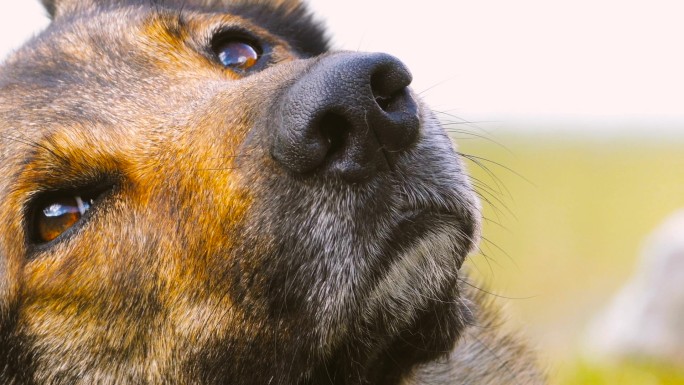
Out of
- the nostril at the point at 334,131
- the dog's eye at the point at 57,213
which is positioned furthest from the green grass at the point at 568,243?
the dog's eye at the point at 57,213

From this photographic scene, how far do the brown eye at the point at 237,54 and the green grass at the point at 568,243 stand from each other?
1.59 meters

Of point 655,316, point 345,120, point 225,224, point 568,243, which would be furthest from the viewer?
point 568,243

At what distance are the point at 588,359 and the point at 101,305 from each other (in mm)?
7686

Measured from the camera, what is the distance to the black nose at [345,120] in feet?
11.0

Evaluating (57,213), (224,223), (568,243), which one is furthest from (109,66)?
(568,243)

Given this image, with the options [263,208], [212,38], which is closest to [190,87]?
[212,38]

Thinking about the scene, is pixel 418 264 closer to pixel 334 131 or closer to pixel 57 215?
pixel 334 131

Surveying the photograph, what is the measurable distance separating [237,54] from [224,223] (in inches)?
70.3

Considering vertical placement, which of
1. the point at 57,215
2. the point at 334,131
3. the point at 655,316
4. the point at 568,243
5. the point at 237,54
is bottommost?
the point at 568,243

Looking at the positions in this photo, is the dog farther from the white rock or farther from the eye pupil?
the white rock

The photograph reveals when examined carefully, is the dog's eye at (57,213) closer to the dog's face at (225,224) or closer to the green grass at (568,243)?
the dog's face at (225,224)

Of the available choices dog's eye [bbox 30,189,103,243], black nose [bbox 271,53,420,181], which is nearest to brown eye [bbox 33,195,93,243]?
dog's eye [bbox 30,189,103,243]

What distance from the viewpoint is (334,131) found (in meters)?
3.44

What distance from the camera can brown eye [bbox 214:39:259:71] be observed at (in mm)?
5078
